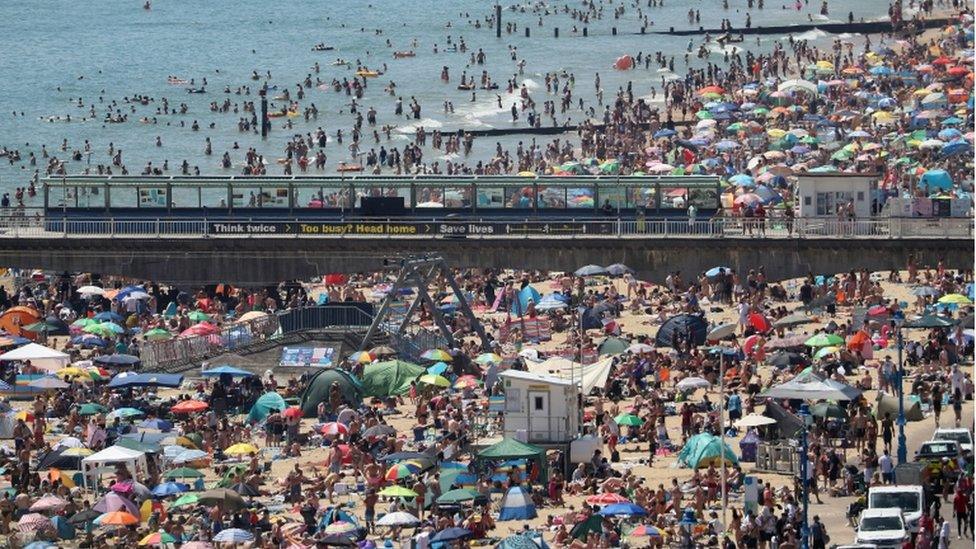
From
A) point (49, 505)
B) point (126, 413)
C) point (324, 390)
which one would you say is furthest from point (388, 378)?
point (49, 505)

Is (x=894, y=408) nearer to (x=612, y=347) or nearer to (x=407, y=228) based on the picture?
(x=612, y=347)

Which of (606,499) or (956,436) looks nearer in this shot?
(606,499)

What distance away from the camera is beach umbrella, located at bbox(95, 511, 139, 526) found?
40438mm

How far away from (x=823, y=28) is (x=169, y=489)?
8223 cm

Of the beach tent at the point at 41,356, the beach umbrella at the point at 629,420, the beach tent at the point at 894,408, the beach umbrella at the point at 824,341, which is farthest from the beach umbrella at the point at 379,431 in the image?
the beach umbrella at the point at 824,341

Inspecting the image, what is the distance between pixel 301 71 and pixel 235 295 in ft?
202

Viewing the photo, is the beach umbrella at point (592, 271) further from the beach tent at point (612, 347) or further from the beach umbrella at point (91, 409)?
the beach umbrella at point (91, 409)

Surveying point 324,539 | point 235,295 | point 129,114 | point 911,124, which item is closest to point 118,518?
point 324,539

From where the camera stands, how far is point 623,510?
39.6m

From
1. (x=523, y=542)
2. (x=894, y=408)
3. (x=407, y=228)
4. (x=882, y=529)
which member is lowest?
(x=523, y=542)

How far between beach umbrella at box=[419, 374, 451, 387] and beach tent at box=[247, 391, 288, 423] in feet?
9.38

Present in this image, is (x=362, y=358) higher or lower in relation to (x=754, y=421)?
lower

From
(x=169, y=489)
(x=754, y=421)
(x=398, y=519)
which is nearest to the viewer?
(x=398, y=519)

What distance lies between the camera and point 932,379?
161ft
